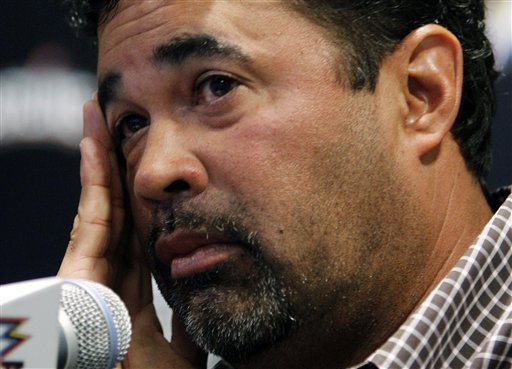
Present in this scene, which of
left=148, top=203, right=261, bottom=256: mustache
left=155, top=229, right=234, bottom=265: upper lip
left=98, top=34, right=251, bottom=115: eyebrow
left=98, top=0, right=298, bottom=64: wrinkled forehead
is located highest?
left=98, top=0, right=298, bottom=64: wrinkled forehead

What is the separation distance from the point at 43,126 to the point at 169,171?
857mm

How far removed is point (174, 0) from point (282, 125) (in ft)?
1.16

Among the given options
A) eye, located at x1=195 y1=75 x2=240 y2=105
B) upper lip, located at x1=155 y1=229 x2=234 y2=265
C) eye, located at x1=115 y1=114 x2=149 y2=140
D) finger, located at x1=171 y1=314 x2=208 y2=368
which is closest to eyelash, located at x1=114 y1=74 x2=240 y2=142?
eye, located at x1=195 y1=75 x2=240 y2=105

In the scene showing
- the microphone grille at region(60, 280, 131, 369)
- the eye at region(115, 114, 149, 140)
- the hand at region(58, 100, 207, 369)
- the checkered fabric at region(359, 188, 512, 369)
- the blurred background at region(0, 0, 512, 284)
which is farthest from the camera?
the blurred background at region(0, 0, 512, 284)

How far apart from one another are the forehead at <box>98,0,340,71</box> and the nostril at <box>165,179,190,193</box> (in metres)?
0.29

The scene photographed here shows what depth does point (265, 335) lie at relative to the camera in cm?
176

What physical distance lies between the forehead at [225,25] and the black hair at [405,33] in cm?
4

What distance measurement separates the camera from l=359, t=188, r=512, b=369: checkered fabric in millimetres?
1711

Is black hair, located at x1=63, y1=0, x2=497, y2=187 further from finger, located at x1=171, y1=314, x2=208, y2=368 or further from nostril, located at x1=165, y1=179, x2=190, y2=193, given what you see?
finger, located at x1=171, y1=314, x2=208, y2=368

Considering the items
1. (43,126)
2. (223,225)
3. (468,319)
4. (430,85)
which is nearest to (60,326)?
(223,225)

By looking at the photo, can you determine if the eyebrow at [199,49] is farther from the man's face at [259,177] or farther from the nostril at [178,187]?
the nostril at [178,187]

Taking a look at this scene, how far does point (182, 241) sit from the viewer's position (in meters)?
1.79

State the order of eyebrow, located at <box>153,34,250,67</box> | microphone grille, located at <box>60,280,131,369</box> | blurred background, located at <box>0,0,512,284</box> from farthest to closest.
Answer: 1. blurred background, located at <box>0,0,512,284</box>
2. eyebrow, located at <box>153,34,250,67</box>
3. microphone grille, located at <box>60,280,131,369</box>

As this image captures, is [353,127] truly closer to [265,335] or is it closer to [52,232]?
[265,335]
